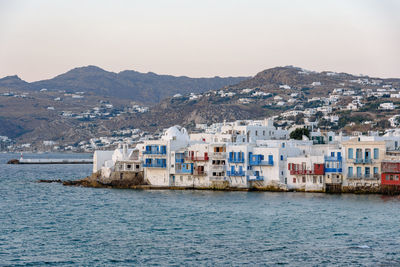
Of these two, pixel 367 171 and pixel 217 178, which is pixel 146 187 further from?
pixel 367 171

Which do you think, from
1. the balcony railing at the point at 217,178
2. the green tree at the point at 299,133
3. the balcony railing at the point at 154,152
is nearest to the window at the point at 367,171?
the balcony railing at the point at 217,178

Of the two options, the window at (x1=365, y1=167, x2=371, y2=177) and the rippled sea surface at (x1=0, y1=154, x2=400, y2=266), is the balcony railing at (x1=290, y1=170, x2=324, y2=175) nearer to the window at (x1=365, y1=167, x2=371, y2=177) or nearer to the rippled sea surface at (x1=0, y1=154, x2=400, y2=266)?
the rippled sea surface at (x1=0, y1=154, x2=400, y2=266)

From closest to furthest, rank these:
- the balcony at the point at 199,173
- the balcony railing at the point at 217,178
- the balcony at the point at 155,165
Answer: the balcony railing at the point at 217,178 < the balcony at the point at 199,173 < the balcony at the point at 155,165

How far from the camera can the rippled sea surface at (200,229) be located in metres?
37.5

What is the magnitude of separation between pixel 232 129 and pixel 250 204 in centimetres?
2501

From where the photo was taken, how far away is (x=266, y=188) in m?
67.3

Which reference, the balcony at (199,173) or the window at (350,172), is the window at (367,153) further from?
the balcony at (199,173)

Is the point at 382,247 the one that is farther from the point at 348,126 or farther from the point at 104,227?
the point at 348,126

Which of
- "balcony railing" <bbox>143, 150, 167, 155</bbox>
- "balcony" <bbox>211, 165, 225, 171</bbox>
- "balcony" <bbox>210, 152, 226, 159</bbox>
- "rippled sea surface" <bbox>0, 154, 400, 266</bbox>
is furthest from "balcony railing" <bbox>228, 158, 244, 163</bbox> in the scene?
"balcony railing" <bbox>143, 150, 167, 155</bbox>

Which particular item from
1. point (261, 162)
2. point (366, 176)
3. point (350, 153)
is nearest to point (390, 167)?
point (366, 176)

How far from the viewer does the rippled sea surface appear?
3750 centimetres

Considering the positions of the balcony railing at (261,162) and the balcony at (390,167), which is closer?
the balcony at (390,167)

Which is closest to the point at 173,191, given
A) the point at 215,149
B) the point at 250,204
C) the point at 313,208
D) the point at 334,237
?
the point at 215,149

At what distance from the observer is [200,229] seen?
4650 cm
